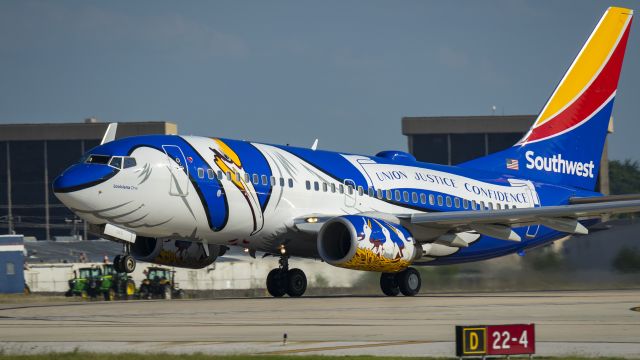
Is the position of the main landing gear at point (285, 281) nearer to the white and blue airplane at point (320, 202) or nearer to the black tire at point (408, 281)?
the white and blue airplane at point (320, 202)

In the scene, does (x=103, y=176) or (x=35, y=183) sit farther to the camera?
(x=35, y=183)

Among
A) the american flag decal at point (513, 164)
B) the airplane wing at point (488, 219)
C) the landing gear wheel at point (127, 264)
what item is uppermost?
the american flag decal at point (513, 164)

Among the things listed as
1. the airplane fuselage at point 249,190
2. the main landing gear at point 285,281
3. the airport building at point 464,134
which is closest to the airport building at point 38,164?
the airport building at point 464,134

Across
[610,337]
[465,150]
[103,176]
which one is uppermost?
[465,150]

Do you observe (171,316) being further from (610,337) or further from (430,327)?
(610,337)

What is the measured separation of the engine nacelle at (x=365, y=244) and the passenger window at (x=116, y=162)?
6.17 m

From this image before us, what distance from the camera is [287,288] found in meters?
34.6

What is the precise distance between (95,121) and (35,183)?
26.4 ft

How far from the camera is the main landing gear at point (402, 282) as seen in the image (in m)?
34.5

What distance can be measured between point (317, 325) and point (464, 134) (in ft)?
287

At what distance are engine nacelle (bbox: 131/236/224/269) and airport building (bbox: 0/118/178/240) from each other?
68565 millimetres

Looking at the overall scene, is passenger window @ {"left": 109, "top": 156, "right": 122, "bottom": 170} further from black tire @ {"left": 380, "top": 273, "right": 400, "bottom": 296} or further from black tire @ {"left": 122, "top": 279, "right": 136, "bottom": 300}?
black tire @ {"left": 122, "top": 279, "right": 136, "bottom": 300}

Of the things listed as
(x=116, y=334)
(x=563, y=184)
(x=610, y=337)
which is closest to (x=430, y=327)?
(x=610, y=337)

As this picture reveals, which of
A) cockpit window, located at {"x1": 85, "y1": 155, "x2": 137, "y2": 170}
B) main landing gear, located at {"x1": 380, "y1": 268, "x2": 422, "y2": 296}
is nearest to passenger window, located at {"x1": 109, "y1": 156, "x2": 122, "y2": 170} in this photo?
cockpit window, located at {"x1": 85, "y1": 155, "x2": 137, "y2": 170}
